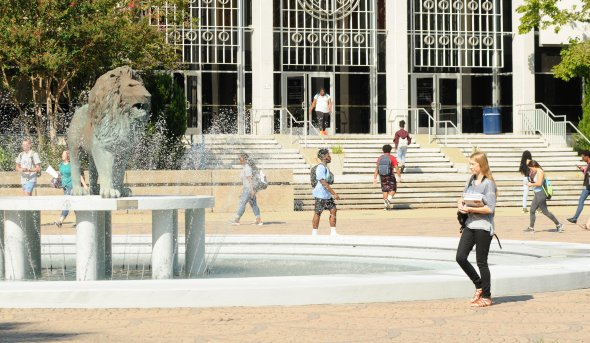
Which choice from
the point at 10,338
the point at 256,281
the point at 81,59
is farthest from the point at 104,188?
the point at 81,59

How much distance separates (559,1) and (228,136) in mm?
12809

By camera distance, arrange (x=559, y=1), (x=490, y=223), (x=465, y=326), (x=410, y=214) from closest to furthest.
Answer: (x=465, y=326), (x=490, y=223), (x=410, y=214), (x=559, y=1)

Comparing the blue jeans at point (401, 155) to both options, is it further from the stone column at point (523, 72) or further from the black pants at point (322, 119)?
the stone column at point (523, 72)

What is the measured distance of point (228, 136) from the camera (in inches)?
1674

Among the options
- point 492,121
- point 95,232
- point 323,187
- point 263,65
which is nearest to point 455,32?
point 492,121

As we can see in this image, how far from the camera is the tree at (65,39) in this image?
32.8 meters

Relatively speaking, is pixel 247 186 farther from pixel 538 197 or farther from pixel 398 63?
pixel 398 63

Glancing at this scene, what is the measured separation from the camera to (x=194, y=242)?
53.0ft

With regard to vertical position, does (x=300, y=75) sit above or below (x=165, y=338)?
above

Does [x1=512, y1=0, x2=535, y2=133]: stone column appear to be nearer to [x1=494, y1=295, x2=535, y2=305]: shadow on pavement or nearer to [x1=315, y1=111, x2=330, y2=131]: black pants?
[x1=315, y1=111, x2=330, y2=131]: black pants

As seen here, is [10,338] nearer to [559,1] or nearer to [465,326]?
[465,326]

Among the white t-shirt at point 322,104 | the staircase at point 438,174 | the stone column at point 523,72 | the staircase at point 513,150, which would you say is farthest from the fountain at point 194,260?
the stone column at point 523,72

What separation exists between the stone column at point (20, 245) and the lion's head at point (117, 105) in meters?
1.52

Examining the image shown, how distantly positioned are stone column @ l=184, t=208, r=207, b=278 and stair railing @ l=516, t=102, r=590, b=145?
94.6 ft
